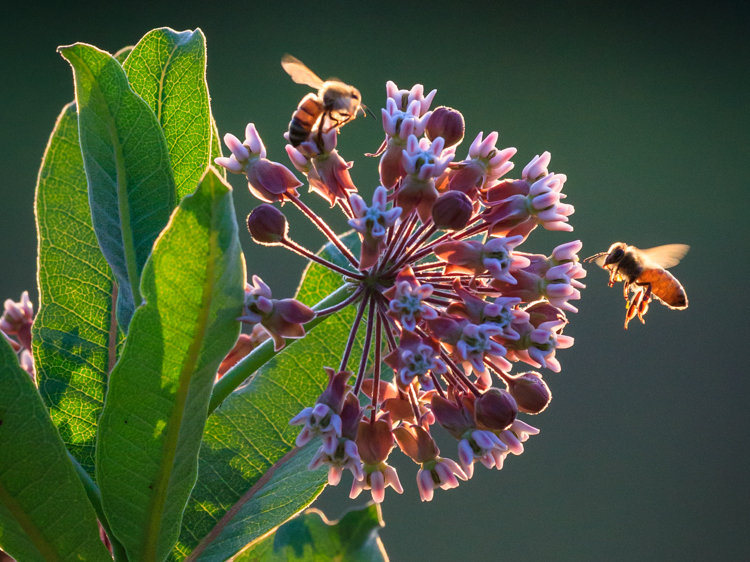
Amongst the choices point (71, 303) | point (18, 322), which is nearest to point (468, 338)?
point (71, 303)

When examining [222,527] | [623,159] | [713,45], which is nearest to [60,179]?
[222,527]

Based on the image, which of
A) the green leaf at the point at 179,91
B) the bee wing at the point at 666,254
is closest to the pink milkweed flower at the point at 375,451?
the green leaf at the point at 179,91

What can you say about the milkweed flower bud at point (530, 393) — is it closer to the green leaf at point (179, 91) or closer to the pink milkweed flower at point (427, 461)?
the pink milkweed flower at point (427, 461)

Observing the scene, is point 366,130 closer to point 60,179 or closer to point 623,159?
point 623,159

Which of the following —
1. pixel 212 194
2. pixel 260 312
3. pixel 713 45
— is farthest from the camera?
pixel 713 45

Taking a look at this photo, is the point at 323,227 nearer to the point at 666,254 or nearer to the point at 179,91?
the point at 179,91

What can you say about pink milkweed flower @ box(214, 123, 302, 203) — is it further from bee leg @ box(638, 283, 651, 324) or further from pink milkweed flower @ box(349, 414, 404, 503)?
bee leg @ box(638, 283, 651, 324)
